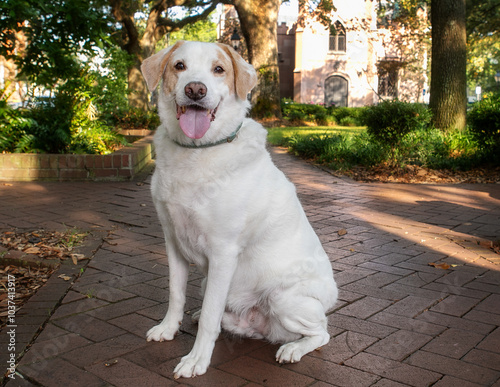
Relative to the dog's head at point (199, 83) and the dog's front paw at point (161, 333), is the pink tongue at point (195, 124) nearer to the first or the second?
the dog's head at point (199, 83)

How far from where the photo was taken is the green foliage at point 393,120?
9.42 m

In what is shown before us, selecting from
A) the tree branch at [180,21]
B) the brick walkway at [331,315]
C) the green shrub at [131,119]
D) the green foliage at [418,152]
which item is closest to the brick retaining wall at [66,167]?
the brick walkway at [331,315]

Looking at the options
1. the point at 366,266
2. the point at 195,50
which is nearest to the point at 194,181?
the point at 195,50

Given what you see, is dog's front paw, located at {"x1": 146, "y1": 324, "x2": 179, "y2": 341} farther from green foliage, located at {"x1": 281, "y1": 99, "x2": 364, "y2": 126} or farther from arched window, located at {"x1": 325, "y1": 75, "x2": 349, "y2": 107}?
arched window, located at {"x1": 325, "y1": 75, "x2": 349, "y2": 107}

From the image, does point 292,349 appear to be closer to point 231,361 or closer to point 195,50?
point 231,361

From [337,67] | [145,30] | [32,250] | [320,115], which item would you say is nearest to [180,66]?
[32,250]

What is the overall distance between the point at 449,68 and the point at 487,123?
207 cm

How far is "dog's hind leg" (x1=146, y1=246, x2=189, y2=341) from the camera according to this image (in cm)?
283

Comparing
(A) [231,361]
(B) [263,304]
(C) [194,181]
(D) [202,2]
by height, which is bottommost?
(A) [231,361]

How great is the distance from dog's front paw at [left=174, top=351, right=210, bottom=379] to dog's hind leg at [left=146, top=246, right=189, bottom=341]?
359 millimetres

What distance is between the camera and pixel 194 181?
255 centimetres

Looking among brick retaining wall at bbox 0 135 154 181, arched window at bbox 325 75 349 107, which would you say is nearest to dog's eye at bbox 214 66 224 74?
brick retaining wall at bbox 0 135 154 181

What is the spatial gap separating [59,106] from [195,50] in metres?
6.63

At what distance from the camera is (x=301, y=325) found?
8.86ft
